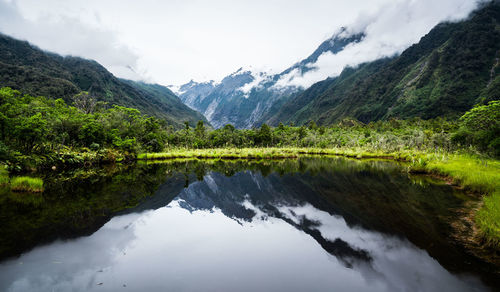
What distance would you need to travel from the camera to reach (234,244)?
28.9 feet

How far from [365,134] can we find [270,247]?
9432 cm

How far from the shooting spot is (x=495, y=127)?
20.8m

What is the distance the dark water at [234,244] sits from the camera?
620 centimetres

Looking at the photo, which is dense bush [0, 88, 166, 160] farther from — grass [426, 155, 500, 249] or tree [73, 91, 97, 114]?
grass [426, 155, 500, 249]

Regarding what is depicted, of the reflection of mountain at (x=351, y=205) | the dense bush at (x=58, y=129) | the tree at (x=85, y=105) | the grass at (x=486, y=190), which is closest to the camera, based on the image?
the reflection of mountain at (x=351, y=205)

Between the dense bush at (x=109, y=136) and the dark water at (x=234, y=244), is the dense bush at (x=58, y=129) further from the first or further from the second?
the dark water at (x=234, y=244)

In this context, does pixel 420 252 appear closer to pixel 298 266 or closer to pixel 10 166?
pixel 298 266

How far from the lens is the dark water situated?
6199 millimetres

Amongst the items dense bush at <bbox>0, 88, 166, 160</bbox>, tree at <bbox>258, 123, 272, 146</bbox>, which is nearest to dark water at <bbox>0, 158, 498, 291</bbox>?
dense bush at <bbox>0, 88, 166, 160</bbox>

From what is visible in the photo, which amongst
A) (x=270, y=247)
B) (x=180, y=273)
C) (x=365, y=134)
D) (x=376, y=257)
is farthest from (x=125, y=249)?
(x=365, y=134)

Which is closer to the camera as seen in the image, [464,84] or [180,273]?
[180,273]

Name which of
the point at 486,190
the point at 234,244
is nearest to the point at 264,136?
the point at 486,190

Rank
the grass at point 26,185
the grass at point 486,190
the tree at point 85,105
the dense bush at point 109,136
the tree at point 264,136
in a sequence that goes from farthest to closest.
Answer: the tree at point 264,136, the tree at point 85,105, the dense bush at point 109,136, the grass at point 26,185, the grass at point 486,190

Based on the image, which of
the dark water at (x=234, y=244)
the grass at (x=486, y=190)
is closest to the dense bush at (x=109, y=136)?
the grass at (x=486, y=190)
